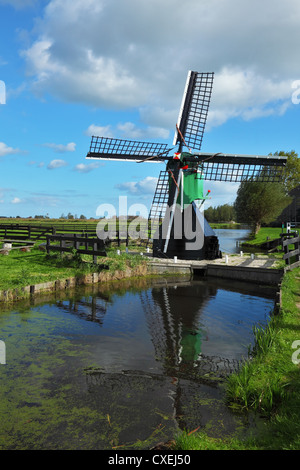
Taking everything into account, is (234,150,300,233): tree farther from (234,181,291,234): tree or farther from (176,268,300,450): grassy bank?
(176,268,300,450): grassy bank

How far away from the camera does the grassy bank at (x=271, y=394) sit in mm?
4254

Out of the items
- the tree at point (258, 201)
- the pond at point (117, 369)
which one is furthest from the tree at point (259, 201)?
the pond at point (117, 369)

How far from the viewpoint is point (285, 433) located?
445cm

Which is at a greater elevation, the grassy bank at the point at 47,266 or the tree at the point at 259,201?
the tree at the point at 259,201

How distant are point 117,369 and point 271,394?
3.39 m

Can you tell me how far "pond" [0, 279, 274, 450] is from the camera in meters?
5.11

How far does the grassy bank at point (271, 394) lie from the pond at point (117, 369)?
39 cm

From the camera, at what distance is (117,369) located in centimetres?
730

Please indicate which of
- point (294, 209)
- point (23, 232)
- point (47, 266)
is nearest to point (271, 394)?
point (47, 266)

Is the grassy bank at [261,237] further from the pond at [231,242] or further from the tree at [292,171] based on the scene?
the tree at [292,171]

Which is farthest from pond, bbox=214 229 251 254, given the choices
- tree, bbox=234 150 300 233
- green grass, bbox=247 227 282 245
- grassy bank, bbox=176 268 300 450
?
grassy bank, bbox=176 268 300 450

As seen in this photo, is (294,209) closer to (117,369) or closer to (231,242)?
(231,242)

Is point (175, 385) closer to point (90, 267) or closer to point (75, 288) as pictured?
point (75, 288)

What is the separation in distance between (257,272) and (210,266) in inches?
115
